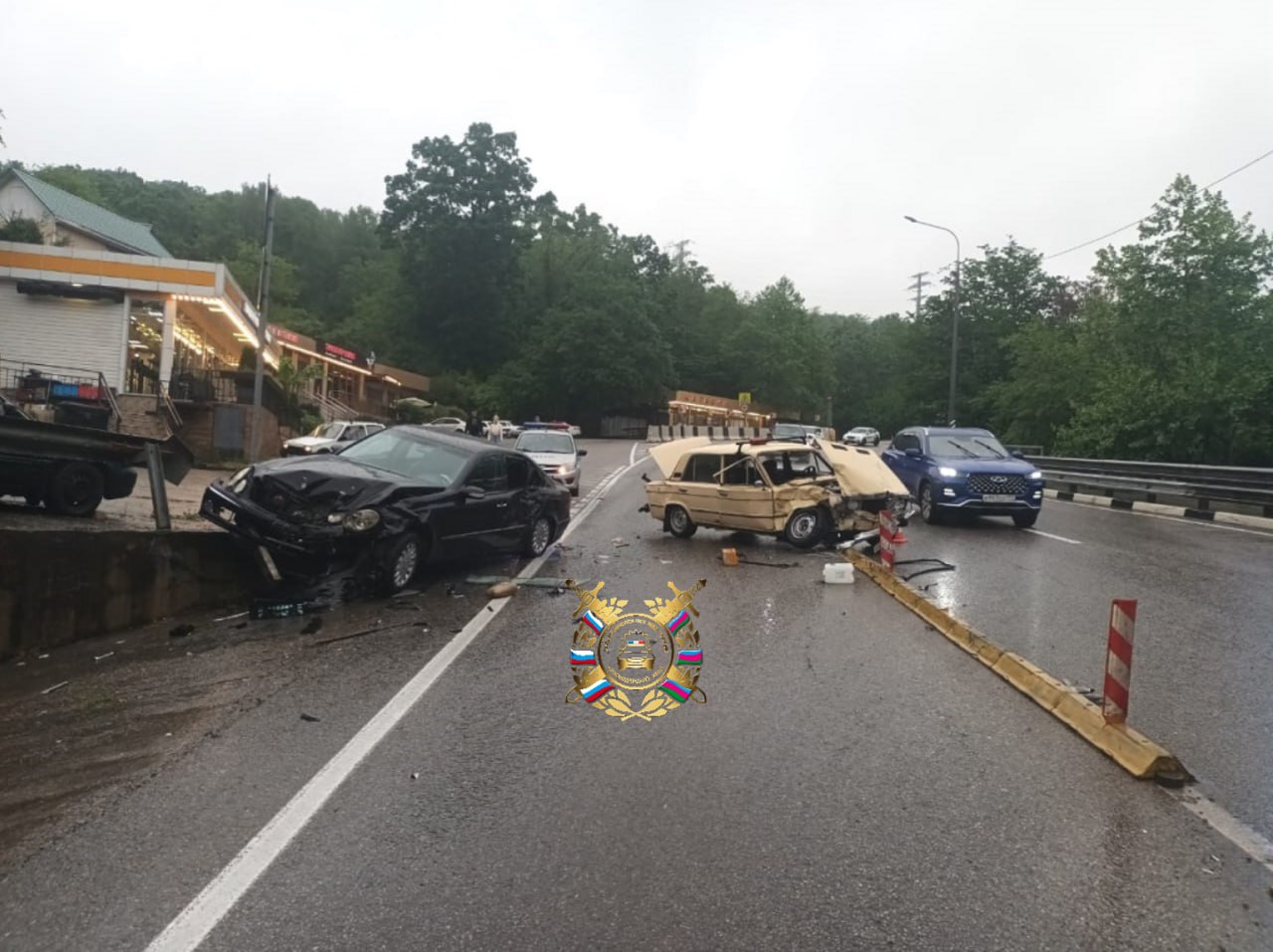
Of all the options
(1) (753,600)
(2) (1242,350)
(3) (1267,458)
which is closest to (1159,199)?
(2) (1242,350)

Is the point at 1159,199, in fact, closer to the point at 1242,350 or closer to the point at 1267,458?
the point at 1242,350

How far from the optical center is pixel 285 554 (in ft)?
28.2

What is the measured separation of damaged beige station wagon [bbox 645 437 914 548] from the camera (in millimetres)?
12727

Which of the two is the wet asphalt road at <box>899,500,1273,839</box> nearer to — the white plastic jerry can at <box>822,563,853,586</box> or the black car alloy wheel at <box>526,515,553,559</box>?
the white plastic jerry can at <box>822,563,853,586</box>

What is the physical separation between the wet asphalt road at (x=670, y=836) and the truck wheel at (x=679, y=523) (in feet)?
25.7

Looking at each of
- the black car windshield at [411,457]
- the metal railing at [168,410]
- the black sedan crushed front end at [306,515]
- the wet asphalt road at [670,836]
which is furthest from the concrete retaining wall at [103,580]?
the metal railing at [168,410]

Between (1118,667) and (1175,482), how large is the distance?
1814cm

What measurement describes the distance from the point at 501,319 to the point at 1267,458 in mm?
60863

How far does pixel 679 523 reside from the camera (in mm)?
14172

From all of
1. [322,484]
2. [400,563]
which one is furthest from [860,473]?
[322,484]

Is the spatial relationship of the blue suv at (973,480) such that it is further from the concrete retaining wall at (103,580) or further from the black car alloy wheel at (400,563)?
the concrete retaining wall at (103,580)

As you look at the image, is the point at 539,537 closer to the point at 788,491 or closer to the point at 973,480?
the point at 788,491

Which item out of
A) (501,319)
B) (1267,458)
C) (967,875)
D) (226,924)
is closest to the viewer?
(226,924)

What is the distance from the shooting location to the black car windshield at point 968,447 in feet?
55.4
